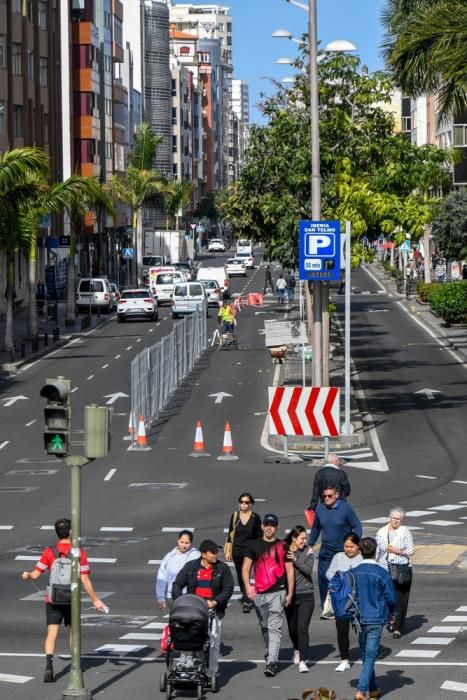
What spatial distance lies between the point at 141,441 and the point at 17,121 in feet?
171

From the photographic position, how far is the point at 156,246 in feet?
478

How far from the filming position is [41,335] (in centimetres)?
6762

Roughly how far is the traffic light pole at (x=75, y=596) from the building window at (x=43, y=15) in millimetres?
79292

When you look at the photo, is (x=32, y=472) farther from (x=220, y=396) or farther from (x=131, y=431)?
(x=220, y=396)

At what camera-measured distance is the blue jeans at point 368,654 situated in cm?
1413

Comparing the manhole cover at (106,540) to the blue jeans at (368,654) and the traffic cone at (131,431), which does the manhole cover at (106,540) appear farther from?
the traffic cone at (131,431)

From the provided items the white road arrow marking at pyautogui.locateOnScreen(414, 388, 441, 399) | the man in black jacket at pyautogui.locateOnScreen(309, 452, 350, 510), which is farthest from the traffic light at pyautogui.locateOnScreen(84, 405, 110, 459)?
the white road arrow marking at pyautogui.locateOnScreen(414, 388, 441, 399)

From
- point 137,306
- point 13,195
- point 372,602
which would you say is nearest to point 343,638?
point 372,602

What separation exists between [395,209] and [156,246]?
10633 cm

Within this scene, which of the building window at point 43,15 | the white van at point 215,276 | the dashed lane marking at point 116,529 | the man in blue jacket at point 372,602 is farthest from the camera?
the building window at point 43,15

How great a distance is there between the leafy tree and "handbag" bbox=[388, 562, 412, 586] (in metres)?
68.9

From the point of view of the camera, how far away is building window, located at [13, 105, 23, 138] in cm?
8375

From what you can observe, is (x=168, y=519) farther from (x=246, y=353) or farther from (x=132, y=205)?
(x=132, y=205)

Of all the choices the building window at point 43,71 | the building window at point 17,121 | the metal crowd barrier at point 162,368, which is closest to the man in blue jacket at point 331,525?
the metal crowd barrier at point 162,368
